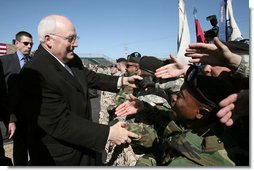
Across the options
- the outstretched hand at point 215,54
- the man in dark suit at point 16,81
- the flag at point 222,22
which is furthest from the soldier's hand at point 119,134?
the flag at point 222,22

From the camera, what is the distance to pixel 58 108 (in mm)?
1641

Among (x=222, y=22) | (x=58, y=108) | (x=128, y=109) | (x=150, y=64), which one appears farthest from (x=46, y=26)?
(x=222, y=22)

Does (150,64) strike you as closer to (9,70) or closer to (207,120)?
(207,120)

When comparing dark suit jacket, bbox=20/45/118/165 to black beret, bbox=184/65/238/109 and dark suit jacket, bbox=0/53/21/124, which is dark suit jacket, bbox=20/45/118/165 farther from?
dark suit jacket, bbox=0/53/21/124

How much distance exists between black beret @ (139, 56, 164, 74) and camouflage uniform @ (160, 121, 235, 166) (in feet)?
3.21

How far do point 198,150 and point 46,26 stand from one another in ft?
4.03

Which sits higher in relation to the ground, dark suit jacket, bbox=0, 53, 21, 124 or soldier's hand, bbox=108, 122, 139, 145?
dark suit jacket, bbox=0, 53, 21, 124

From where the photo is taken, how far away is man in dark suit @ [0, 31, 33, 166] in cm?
252

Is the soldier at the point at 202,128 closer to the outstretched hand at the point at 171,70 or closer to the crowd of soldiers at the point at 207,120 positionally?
the crowd of soldiers at the point at 207,120

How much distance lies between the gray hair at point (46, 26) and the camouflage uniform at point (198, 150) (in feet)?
3.43

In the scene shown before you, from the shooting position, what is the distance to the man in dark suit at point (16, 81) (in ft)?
8.26

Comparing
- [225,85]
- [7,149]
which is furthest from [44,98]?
[7,149]

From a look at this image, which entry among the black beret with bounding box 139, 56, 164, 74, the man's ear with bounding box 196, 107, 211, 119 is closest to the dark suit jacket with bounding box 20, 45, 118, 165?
the man's ear with bounding box 196, 107, 211, 119

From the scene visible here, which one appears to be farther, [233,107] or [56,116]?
[56,116]
